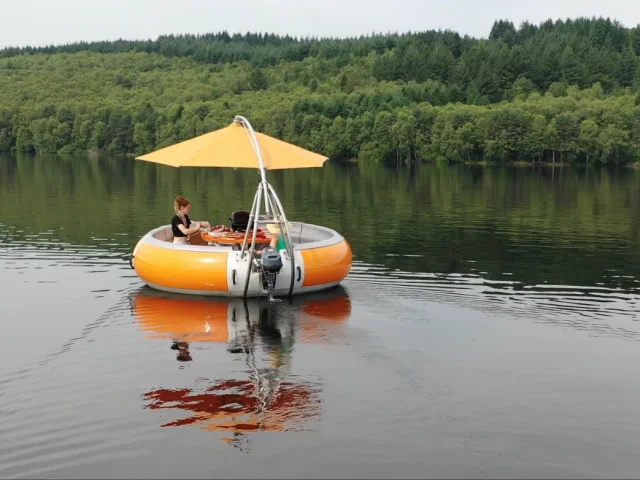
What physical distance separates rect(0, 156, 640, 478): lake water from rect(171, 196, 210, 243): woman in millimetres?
1676

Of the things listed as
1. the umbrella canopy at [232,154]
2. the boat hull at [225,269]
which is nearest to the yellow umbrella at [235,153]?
the umbrella canopy at [232,154]

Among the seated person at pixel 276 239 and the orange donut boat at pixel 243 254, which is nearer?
the orange donut boat at pixel 243 254

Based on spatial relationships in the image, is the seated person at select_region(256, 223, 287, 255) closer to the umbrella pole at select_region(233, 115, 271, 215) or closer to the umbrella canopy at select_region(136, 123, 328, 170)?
the umbrella pole at select_region(233, 115, 271, 215)

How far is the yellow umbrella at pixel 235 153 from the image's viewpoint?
2030cm

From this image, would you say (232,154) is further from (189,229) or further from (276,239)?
(276,239)

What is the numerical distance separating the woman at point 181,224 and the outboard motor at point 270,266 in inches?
109

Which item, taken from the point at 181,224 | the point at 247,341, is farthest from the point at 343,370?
the point at 181,224

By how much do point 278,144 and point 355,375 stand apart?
31.6 ft

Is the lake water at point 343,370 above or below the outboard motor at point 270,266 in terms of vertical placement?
below

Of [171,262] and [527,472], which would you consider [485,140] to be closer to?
[171,262]

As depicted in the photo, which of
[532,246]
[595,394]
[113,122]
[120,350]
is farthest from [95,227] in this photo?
[113,122]

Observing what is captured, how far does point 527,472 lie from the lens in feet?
32.9

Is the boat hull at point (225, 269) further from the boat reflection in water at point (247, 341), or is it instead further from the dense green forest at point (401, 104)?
the dense green forest at point (401, 104)

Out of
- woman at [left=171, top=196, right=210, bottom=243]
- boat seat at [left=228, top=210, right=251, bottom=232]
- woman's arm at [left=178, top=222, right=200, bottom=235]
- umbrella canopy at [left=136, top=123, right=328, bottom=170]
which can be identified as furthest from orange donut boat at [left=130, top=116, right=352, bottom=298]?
woman at [left=171, top=196, right=210, bottom=243]
